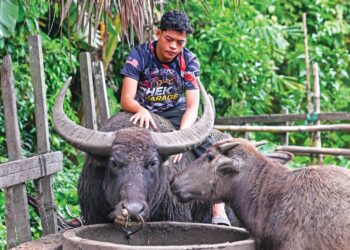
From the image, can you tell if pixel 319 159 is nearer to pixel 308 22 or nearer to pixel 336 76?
pixel 336 76

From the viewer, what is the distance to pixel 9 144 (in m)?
5.63

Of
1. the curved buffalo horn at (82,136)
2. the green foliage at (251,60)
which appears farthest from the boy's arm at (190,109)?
the green foliage at (251,60)

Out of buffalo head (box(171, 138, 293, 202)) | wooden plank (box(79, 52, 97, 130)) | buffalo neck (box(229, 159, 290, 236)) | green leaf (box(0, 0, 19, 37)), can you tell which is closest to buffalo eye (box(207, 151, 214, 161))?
buffalo head (box(171, 138, 293, 202))

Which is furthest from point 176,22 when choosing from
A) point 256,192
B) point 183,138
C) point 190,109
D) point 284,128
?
point 284,128

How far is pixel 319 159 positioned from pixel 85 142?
6517 mm

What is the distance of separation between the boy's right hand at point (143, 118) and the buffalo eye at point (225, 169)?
988 millimetres

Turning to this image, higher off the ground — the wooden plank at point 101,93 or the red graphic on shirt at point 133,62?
the red graphic on shirt at point 133,62

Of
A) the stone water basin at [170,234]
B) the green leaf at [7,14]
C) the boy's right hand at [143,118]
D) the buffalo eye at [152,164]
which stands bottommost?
the stone water basin at [170,234]

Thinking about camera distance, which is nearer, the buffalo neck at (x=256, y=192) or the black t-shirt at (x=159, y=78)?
the buffalo neck at (x=256, y=192)

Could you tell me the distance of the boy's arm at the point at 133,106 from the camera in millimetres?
Result: 5984

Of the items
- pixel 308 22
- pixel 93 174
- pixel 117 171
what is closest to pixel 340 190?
pixel 117 171

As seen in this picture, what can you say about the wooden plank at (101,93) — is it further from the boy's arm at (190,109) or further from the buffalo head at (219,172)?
the buffalo head at (219,172)

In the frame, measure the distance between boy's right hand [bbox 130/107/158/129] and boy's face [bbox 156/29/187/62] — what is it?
59 cm

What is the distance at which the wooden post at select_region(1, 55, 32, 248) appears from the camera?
552cm
